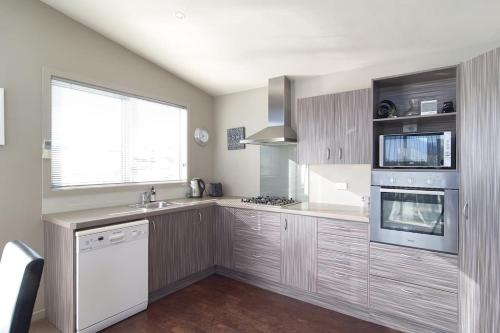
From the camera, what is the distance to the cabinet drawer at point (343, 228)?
2.38m

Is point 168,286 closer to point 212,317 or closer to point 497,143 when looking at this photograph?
point 212,317

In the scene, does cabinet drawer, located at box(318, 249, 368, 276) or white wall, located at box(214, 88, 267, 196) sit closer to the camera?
cabinet drawer, located at box(318, 249, 368, 276)

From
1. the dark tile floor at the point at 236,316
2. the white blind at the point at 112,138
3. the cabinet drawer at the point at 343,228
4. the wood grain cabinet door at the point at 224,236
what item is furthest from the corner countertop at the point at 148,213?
the dark tile floor at the point at 236,316

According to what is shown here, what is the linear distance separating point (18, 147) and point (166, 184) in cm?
152

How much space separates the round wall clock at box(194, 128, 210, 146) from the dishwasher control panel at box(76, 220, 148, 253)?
1.66m

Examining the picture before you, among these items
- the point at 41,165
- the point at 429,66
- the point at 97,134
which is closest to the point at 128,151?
the point at 97,134

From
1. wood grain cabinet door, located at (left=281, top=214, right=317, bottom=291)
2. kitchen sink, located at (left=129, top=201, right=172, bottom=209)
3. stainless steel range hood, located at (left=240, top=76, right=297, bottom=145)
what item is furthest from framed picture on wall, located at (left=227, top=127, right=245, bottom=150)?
wood grain cabinet door, located at (left=281, top=214, right=317, bottom=291)

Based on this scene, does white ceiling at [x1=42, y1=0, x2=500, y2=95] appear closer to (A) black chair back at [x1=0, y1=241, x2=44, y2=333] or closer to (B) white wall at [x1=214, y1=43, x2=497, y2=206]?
(B) white wall at [x1=214, y1=43, x2=497, y2=206]

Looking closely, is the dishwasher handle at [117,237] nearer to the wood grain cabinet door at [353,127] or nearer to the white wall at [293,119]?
the white wall at [293,119]

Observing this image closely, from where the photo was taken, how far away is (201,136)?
395 cm

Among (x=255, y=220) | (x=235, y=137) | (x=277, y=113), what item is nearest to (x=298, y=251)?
(x=255, y=220)

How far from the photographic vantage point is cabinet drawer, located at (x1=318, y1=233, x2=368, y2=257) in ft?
7.79

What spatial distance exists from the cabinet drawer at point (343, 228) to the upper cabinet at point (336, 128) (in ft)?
1.92

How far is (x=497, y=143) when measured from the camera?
5.54 feet
